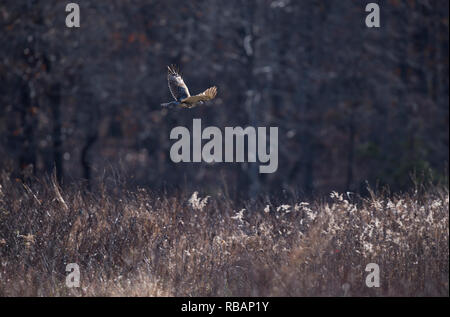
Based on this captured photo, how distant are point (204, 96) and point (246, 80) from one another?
37.9 feet

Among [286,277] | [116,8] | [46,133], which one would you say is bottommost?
[286,277]

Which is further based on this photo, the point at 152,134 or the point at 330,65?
the point at 152,134

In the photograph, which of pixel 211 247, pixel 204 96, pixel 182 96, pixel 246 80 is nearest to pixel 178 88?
pixel 182 96

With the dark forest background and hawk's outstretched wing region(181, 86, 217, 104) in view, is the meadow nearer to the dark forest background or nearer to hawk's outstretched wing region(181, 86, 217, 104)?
hawk's outstretched wing region(181, 86, 217, 104)

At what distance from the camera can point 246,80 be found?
18.7m

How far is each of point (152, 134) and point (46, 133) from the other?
5.32 meters

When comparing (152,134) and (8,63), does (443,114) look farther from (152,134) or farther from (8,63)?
(8,63)

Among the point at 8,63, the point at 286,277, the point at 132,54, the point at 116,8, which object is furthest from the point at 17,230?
the point at 132,54

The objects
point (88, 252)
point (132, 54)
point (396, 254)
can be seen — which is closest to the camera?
point (396, 254)

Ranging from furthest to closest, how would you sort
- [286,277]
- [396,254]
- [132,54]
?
[132,54] → [396,254] → [286,277]

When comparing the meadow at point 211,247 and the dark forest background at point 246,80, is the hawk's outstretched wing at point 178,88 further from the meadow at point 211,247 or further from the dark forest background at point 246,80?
the dark forest background at point 246,80

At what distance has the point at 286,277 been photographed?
632cm

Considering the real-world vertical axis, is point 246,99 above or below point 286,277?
above

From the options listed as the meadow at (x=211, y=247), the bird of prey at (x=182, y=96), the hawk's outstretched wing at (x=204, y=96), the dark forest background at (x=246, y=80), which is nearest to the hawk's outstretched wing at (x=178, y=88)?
the bird of prey at (x=182, y=96)
